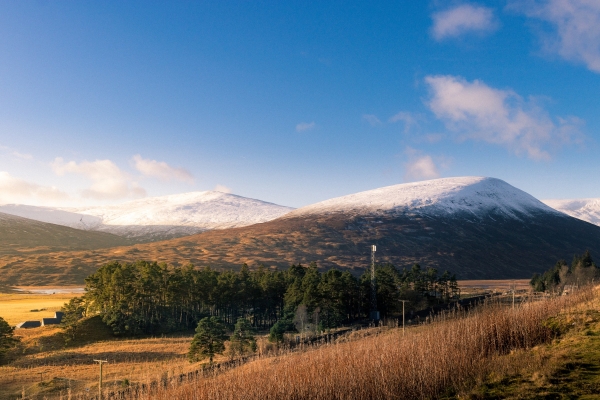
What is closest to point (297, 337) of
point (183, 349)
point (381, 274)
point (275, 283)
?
point (183, 349)

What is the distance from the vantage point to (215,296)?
70375mm

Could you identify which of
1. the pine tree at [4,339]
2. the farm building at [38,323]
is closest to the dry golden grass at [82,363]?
the pine tree at [4,339]

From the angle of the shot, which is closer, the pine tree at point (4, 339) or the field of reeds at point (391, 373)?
the field of reeds at point (391, 373)

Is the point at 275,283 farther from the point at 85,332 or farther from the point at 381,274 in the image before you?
the point at 85,332

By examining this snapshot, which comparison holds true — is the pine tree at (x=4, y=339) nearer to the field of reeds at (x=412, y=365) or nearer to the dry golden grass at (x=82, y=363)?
the dry golden grass at (x=82, y=363)

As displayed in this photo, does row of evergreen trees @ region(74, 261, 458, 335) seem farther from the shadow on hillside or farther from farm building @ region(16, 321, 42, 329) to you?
the shadow on hillside

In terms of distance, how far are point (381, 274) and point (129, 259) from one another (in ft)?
497

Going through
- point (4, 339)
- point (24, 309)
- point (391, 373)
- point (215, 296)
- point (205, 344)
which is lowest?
point (24, 309)

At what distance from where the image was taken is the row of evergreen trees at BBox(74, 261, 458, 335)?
6200 centimetres

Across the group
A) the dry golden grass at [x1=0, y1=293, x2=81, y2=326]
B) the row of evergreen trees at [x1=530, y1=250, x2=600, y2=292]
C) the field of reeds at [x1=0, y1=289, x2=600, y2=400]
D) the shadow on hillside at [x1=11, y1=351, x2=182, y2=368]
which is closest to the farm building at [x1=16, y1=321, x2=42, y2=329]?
the dry golden grass at [x1=0, y1=293, x2=81, y2=326]

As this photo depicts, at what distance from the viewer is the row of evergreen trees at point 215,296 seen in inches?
2441

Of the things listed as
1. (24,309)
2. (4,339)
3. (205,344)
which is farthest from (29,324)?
(205,344)

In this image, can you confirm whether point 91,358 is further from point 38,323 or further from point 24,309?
point 24,309

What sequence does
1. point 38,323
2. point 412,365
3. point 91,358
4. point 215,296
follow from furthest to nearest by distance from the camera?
point 215,296 < point 38,323 < point 91,358 < point 412,365
